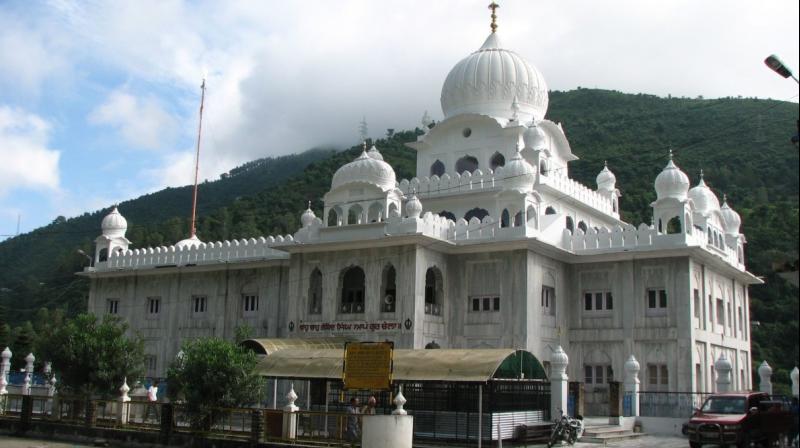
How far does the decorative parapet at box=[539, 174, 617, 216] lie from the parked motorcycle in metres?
12.2

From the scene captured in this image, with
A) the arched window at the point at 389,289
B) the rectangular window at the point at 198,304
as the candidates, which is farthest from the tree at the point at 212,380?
the rectangular window at the point at 198,304

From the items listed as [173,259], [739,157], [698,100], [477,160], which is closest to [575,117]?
[698,100]

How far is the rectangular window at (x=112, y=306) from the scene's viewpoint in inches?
1458

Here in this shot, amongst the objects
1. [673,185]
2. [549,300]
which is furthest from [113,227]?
[673,185]

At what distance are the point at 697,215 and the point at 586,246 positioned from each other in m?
5.78

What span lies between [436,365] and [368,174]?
432 inches

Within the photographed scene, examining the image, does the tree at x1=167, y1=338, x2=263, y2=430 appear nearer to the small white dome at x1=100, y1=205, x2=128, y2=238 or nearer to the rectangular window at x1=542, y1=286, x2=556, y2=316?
the rectangular window at x1=542, y1=286, x2=556, y2=316

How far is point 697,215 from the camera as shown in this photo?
1268 inches

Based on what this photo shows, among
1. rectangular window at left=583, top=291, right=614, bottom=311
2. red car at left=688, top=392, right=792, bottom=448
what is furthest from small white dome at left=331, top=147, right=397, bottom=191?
red car at left=688, top=392, right=792, bottom=448

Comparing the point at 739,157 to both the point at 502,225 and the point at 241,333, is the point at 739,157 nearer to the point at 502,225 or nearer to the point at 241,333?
the point at 502,225

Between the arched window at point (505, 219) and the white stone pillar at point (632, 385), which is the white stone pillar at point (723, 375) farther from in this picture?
the arched window at point (505, 219)

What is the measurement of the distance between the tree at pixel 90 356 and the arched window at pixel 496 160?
1503cm

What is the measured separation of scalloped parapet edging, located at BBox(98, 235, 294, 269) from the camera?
107 ft

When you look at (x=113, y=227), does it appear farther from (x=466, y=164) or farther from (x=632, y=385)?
(x=632, y=385)
